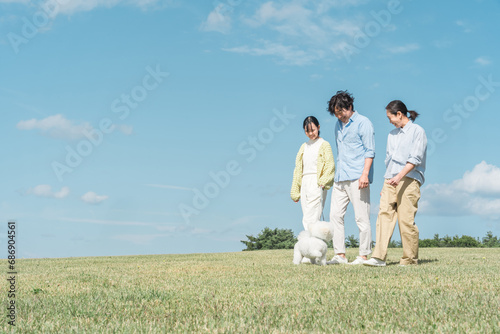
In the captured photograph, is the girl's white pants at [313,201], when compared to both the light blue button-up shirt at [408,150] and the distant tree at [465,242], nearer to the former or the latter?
the light blue button-up shirt at [408,150]

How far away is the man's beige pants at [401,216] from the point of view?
7586 millimetres

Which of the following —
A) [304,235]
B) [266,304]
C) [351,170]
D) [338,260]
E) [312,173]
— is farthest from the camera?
[312,173]

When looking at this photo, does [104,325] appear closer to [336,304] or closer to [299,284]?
[336,304]

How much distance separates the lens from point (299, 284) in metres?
5.14

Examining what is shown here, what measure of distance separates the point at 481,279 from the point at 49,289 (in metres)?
5.19

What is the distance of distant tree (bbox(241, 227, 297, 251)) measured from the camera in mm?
17953

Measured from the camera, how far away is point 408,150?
7.49m

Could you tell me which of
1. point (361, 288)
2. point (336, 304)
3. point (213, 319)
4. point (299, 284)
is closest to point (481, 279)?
point (361, 288)

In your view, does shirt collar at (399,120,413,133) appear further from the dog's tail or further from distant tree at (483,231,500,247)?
distant tree at (483,231,500,247)

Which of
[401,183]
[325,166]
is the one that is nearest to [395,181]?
[401,183]

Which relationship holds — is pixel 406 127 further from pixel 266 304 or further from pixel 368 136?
pixel 266 304

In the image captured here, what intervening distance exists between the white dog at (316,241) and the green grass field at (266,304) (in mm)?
1412

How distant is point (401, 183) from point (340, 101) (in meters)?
1.76

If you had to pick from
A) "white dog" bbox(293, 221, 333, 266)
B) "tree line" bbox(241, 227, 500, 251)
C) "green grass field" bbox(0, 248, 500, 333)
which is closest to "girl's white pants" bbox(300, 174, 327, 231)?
"white dog" bbox(293, 221, 333, 266)
